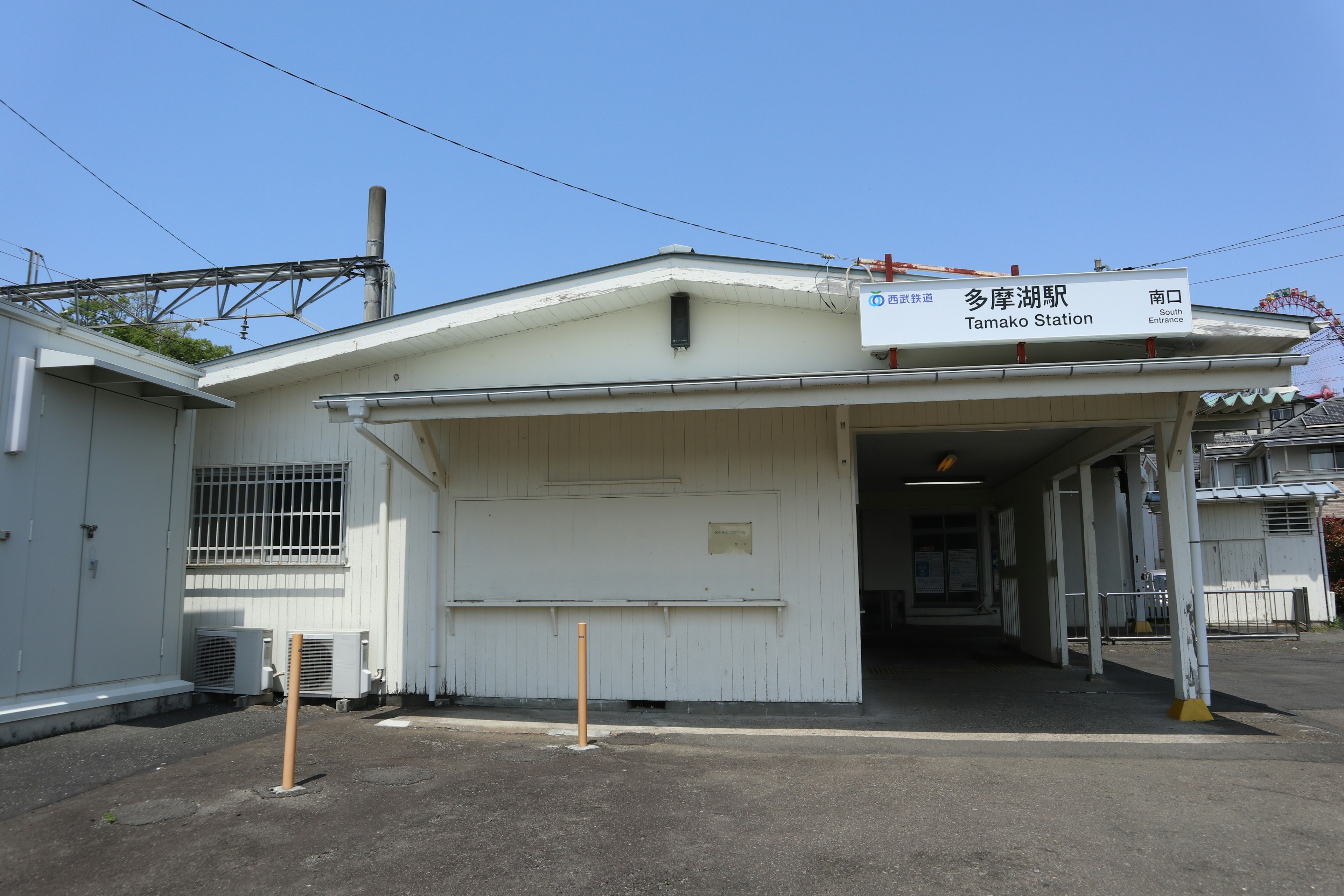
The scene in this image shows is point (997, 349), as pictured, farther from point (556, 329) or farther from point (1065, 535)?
point (1065, 535)

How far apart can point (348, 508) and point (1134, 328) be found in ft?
26.1

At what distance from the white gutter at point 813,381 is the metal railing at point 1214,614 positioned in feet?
33.4

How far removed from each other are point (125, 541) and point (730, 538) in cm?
585

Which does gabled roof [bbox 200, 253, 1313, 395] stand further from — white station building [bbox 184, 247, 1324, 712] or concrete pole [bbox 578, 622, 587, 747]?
concrete pole [bbox 578, 622, 587, 747]

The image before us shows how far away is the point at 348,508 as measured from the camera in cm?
919

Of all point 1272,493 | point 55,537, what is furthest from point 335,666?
point 1272,493

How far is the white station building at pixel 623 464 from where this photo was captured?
24.9 feet

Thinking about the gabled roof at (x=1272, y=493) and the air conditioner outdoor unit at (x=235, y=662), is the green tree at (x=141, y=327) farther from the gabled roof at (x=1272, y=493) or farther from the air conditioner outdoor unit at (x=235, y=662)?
the gabled roof at (x=1272, y=493)

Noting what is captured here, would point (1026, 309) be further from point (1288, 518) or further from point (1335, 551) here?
point (1335, 551)

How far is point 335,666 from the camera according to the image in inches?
341

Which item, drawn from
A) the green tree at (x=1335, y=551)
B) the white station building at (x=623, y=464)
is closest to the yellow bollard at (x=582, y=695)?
the white station building at (x=623, y=464)

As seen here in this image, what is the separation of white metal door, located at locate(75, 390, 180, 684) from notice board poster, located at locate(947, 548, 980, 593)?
1526cm

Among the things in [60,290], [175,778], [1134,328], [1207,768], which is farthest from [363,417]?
[60,290]

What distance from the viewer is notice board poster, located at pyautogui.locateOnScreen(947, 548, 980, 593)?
61.2 ft
